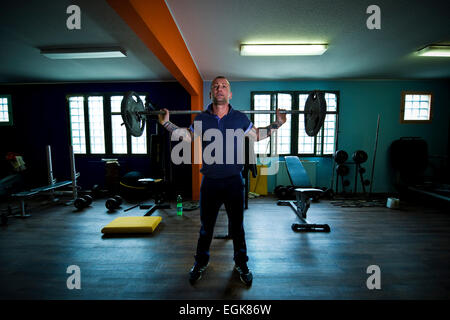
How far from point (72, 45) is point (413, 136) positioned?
7364mm

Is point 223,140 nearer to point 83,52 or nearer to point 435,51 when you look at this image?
point 83,52

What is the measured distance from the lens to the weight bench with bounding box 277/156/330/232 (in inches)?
109

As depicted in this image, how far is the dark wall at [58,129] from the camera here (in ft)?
16.1

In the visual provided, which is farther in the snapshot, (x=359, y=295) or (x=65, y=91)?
(x=65, y=91)

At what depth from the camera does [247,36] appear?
2779 mm

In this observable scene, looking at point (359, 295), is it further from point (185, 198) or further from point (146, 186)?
point (146, 186)

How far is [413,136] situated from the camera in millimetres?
4832

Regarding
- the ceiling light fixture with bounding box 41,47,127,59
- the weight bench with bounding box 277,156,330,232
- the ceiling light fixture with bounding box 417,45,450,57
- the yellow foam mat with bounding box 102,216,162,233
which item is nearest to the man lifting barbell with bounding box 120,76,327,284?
the yellow foam mat with bounding box 102,216,162,233

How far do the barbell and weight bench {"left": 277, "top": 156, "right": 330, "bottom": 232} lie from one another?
1.10 metres

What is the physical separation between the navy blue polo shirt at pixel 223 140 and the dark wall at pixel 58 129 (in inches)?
134

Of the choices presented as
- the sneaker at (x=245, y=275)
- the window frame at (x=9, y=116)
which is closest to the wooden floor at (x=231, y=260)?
the sneaker at (x=245, y=275)

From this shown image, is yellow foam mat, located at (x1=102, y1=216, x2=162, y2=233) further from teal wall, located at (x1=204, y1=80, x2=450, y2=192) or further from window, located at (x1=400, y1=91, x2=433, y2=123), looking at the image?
window, located at (x1=400, y1=91, x2=433, y2=123)

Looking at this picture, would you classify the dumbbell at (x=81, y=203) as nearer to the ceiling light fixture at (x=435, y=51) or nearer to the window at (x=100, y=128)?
the window at (x=100, y=128)
